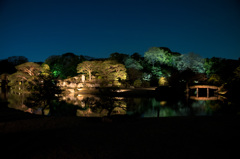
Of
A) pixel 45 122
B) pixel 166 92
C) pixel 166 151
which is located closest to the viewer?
pixel 166 151

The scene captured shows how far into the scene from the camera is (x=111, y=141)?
4328mm

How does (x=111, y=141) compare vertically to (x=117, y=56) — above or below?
below

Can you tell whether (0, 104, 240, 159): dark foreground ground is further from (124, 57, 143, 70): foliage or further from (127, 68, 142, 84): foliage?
(124, 57, 143, 70): foliage

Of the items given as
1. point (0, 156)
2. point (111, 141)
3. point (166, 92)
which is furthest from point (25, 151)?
point (166, 92)

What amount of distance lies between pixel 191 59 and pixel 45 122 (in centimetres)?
3354

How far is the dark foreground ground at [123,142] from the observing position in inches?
141

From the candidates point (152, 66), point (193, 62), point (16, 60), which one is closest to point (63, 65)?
point (16, 60)

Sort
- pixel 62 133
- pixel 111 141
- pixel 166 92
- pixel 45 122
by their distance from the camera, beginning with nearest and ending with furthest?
pixel 111 141 → pixel 62 133 → pixel 45 122 → pixel 166 92

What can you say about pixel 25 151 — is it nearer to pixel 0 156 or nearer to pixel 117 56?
pixel 0 156

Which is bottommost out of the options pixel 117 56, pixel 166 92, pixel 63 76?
pixel 166 92

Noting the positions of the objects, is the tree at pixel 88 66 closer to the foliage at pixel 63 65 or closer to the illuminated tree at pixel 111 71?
the illuminated tree at pixel 111 71

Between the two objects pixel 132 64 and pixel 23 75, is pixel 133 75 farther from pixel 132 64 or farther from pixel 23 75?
pixel 23 75

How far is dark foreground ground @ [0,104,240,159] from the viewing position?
3578 millimetres

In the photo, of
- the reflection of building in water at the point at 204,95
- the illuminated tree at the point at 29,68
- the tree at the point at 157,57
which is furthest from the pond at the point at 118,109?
the tree at the point at 157,57
